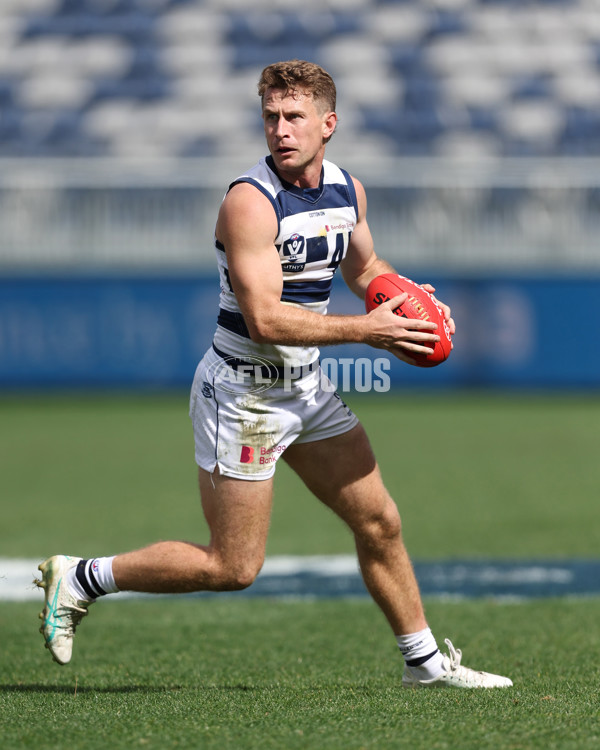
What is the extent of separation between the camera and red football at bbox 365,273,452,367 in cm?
365

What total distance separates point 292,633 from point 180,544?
48.5 inches

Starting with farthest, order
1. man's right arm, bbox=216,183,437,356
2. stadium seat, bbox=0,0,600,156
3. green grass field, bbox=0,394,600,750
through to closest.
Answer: stadium seat, bbox=0,0,600,156 → man's right arm, bbox=216,183,437,356 → green grass field, bbox=0,394,600,750

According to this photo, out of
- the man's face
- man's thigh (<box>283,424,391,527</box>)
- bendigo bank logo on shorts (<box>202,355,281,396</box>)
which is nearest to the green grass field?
man's thigh (<box>283,424,391,527</box>)

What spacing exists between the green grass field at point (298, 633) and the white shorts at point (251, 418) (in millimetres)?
750

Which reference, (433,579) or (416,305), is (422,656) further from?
(433,579)

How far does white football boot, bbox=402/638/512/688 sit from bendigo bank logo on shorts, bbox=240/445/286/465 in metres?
0.87

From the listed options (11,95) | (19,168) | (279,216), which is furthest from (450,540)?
(11,95)

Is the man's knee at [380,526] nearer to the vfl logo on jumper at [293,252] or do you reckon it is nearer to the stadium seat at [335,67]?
the vfl logo on jumper at [293,252]

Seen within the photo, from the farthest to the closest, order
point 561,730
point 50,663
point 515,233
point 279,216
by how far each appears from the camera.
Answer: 1. point 515,233
2. point 50,663
3. point 279,216
4. point 561,730

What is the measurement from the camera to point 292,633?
4.81 m

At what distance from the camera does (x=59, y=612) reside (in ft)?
12.4

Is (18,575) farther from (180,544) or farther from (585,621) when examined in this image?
(585,621)

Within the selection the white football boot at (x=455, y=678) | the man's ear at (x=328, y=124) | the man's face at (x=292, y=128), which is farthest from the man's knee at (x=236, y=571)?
the man's ear at (x=328, y=124)

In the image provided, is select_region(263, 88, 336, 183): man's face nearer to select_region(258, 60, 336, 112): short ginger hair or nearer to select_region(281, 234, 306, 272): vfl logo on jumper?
select_region(258, 60, 336, 112): short ginger hair
